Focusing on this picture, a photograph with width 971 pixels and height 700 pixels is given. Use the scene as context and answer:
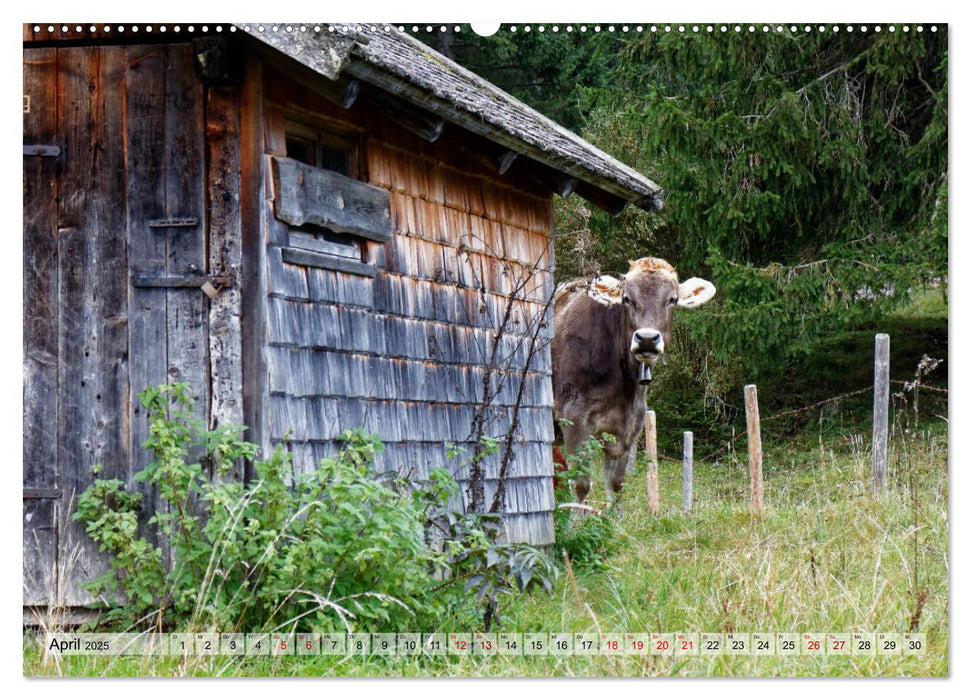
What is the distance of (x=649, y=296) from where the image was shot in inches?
356

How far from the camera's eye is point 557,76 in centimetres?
651

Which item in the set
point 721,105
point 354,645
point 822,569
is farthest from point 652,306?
point 354,645

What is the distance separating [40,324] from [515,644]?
2.86 meters

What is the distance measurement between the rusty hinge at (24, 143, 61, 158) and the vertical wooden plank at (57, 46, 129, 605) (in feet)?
0.12

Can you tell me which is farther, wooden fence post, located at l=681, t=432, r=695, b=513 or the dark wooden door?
wooden fence post, located at l=681, t=432, r=695, b=513

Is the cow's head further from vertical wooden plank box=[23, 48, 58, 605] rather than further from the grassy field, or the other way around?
vertical wooden plank box=[23, 48, 58, 605]

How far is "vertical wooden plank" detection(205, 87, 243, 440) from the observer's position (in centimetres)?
Answer: 536

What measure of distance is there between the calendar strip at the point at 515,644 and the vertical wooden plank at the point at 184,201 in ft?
4.61

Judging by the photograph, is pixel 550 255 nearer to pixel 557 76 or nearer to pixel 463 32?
pixel 557 76

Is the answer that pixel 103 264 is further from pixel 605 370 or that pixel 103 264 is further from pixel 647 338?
pixel 605 370

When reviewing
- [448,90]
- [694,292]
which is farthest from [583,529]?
[448,90]

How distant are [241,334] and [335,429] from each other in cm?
74

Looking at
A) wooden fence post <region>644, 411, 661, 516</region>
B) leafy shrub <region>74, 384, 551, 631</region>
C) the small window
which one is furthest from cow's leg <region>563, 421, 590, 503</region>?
leafy shrub <region>74, 384, 551, 631</region>

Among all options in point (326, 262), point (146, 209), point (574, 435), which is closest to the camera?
point (146, 209)
